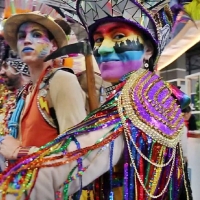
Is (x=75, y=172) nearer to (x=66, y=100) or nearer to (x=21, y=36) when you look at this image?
(x=66, y=100)

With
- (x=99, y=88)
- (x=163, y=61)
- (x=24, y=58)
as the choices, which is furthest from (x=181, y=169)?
(x=163, y=61)

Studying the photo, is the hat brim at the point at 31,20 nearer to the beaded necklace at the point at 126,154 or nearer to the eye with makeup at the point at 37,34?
the eye with makeup at the point at 37,34

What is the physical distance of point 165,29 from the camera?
1050 mm

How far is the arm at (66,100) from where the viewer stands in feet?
3.92

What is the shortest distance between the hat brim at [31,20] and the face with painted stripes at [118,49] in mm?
496

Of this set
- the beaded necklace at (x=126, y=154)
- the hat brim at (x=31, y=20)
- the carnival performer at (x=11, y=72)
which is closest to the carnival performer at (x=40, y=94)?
the hat brim at (x=31, y=20)

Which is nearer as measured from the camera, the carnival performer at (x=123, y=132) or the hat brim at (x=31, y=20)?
the carnival performer at (x=123, y=132)

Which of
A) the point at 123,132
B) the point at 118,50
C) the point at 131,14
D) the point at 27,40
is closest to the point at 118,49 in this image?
the point at 118,50

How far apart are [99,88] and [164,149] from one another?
0.64m

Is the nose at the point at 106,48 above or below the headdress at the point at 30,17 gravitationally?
below

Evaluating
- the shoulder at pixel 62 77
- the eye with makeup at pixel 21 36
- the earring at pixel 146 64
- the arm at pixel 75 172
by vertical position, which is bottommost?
the arm at pixel 75 172

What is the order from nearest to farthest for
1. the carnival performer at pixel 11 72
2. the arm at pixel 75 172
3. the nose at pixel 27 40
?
the arm at pixel 75 172 < the nose at pixel 27 40 < the carnival performer at pixel 11 72

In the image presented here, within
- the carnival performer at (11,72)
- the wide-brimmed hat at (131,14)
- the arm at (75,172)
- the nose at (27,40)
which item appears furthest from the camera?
the carnival performer at (11,72)

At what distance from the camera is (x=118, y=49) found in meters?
0.97
